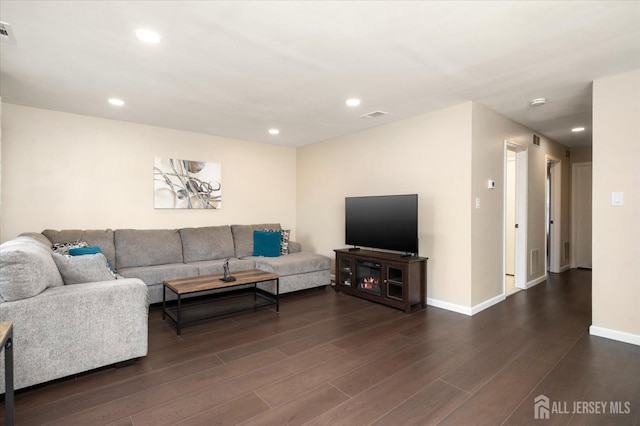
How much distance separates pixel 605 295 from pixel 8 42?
5276 mm

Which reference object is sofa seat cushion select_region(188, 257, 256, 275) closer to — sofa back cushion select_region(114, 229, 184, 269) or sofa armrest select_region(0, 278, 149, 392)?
sofa back cushion select_region(114, 229, 184, 269)

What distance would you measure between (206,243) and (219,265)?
56cm

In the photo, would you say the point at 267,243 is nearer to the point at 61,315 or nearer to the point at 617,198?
the point at 61,315

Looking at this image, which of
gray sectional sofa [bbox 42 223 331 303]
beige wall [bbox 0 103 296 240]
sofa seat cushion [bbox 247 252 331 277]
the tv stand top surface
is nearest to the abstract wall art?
beige wall [bbox 0 103 296 240]

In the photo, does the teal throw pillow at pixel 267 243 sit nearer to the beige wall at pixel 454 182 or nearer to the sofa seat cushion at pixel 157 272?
the sofa seat cushion at pixel 157 272

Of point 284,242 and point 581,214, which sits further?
point 581,214

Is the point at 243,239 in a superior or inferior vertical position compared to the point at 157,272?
superior

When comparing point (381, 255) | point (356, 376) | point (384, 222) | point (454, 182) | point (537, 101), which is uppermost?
point (537, 101)

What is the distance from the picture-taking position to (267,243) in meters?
4.99

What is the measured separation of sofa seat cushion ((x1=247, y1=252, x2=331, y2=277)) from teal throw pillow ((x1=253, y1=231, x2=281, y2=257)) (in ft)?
0.51

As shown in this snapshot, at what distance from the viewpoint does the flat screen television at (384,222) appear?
150 inches

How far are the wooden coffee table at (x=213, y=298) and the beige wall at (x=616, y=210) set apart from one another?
321 centimetres

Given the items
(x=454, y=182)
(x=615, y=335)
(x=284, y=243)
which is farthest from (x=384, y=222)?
(x=615, y=335)

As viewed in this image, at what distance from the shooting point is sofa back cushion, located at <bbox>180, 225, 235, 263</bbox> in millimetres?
4609
